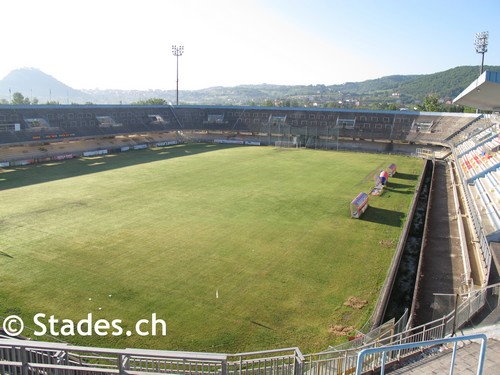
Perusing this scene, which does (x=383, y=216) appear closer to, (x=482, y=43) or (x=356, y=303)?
(x=356, y=303)

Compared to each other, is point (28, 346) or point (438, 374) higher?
point (28, 346)

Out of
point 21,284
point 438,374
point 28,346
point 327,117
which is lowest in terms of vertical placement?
point 21,284

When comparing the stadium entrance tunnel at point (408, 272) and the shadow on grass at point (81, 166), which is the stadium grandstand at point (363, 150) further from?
the shadow on grass at point (81, 166)

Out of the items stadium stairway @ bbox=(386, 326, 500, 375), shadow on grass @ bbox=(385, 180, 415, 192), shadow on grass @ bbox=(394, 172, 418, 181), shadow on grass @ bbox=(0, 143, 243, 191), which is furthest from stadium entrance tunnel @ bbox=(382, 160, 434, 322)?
shadow on grass @ bbox=(0, 143, 243, 191)

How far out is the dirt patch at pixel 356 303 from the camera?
13.9m

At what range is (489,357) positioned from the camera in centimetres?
797

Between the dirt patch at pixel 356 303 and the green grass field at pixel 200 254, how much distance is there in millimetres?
217

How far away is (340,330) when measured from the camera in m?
12.4

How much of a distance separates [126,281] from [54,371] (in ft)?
28.9

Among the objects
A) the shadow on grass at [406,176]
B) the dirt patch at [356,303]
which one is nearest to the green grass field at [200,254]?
the dirt patch at [356,303]

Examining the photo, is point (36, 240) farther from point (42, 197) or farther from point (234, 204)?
point (234, 204)

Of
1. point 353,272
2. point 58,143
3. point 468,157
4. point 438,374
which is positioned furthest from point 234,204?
point 58,143

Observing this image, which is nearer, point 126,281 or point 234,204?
point 126,281

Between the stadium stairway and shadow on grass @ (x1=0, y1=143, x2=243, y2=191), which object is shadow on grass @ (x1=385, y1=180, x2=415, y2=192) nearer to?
the stadium stairway
